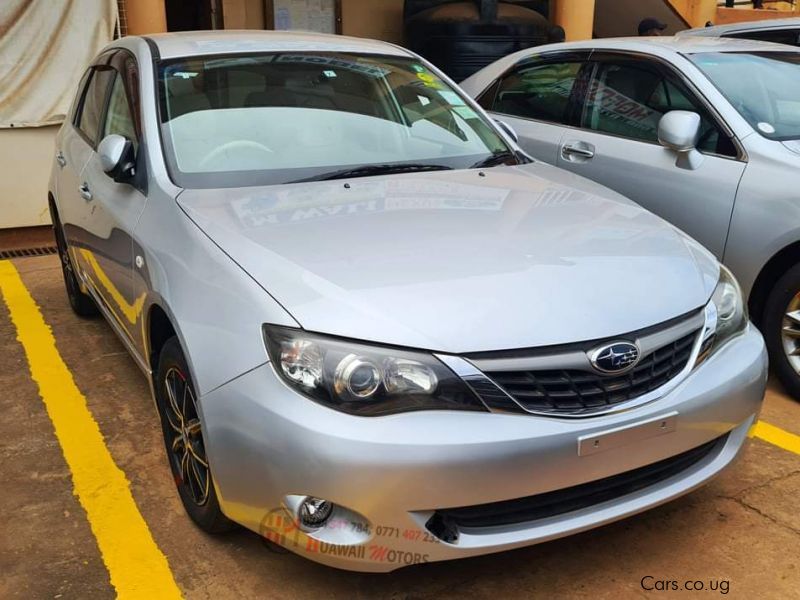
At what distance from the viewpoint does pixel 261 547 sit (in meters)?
2.79

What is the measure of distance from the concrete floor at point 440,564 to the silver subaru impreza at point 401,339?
17 centimetres

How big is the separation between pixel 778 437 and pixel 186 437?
8.01 ft

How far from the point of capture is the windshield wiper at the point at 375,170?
328 centimetres

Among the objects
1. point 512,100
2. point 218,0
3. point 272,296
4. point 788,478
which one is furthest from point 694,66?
point 218,0

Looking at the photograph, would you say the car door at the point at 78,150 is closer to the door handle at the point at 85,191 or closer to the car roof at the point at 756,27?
the door handle at the point at 85,191

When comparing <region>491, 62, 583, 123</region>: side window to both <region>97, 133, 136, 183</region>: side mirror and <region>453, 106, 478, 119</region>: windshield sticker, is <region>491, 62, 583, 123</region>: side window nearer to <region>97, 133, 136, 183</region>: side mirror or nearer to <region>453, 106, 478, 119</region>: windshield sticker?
<region>453, 106, 478, 119</region>: windshield sticker

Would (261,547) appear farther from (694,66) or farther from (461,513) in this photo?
(694,66)

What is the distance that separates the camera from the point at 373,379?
87.3 inches

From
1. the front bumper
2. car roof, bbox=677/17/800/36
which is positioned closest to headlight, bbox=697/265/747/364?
the front bumper

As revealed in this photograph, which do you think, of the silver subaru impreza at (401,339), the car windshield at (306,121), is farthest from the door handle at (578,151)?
the silver subaru impreza at (401,339)

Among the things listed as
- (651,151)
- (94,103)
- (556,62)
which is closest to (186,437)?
(94,103)

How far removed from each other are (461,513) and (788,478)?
162 cm

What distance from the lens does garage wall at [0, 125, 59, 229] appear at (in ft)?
21.4

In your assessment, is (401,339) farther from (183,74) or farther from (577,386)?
(183,74)
